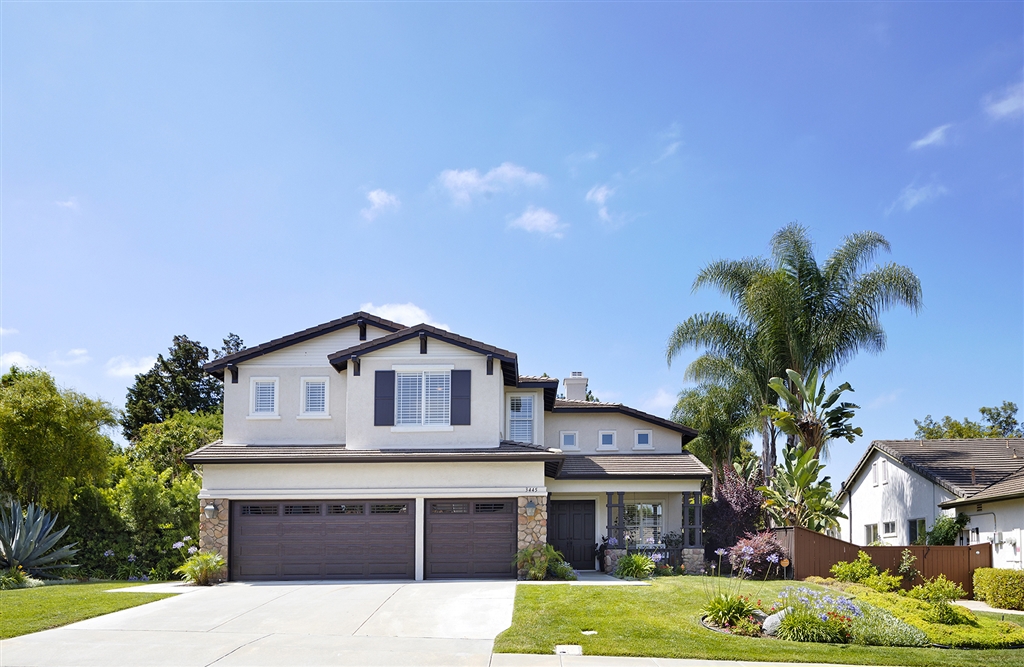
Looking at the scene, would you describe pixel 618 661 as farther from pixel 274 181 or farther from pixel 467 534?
pixel 274 181

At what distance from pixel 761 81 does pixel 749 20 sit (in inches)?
67.3

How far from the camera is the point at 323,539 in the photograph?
21.9 m

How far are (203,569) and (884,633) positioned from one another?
15200 millimetres

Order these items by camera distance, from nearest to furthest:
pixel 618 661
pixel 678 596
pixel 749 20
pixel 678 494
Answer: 1. pixel 618 661
2. pixel 678 596
3. pixel 749 20
4. pixel 678 494

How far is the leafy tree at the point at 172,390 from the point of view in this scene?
47.5m

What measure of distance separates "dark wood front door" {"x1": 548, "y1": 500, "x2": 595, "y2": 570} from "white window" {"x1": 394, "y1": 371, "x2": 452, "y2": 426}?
5188 mm

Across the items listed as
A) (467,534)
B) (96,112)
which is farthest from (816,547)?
(96,112)

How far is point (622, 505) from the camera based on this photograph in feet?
80.9

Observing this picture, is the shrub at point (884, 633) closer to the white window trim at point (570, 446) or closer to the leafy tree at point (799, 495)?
the leafy tree at point (799, 495)

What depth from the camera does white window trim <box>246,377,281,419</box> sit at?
79.2 feet

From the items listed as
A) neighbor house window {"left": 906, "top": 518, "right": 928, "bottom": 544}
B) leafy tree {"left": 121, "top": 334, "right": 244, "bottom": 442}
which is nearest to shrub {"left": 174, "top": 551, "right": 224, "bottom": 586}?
neighbor house window {"left": 906, "top": 518, "right": 928, "bottom": 544}

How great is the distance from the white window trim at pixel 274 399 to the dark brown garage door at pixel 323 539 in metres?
2.86

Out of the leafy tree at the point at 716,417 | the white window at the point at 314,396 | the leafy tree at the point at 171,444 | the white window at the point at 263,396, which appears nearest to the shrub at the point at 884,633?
the white window at the point at 314,396

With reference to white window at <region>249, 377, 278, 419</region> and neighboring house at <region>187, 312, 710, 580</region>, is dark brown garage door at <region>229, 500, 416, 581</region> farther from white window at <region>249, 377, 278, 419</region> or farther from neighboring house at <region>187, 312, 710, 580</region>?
white window at <region>249, 377, 278, 419</region>
